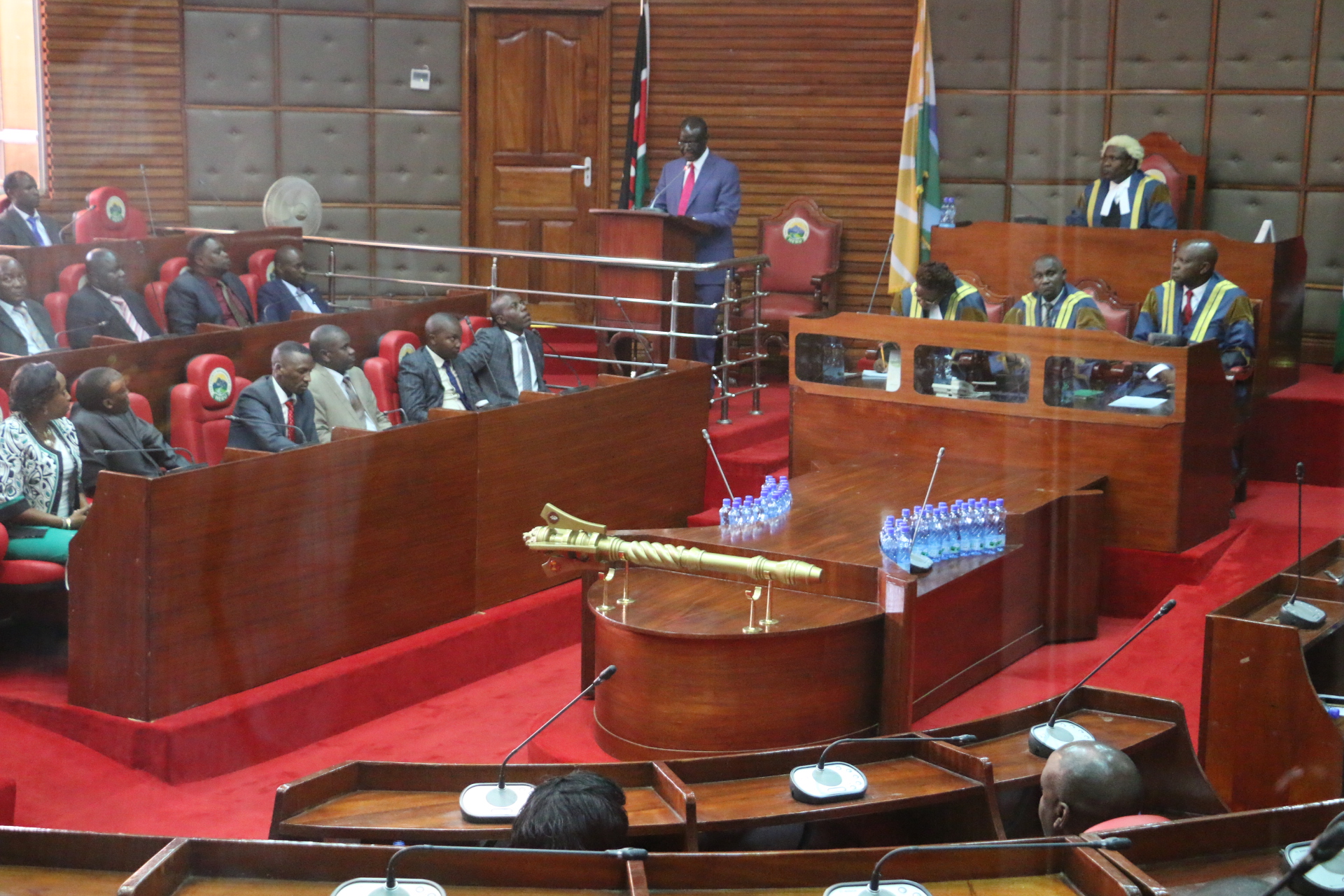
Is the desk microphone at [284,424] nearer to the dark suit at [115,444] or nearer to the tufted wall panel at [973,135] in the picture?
the dark suit at [115,444]

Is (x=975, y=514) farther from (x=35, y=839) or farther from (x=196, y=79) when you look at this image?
(x=196, y=79)

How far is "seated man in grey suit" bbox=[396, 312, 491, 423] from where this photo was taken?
5.41 metres

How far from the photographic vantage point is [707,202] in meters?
6.94

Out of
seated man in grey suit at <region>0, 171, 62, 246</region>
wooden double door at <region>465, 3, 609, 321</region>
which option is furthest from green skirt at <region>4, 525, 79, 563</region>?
wooden double door at <region>465, 3, 609, 321</region>

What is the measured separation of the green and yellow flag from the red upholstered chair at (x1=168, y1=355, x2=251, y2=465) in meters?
3.70

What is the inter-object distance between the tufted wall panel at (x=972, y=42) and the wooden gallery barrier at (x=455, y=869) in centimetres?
613

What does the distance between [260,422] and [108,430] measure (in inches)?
18.3

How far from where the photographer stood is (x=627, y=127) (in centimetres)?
800

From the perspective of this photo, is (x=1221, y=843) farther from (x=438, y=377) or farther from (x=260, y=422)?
(x=438, y=377)

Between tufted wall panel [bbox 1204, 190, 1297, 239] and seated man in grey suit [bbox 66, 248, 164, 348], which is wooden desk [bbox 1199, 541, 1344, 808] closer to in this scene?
tufted wall panel [bbox 1204, 190, 1297, 239]

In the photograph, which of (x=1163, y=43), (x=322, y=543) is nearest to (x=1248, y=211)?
(x=1163, y=43)

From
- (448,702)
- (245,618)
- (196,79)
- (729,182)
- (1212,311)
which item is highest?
(196,79)

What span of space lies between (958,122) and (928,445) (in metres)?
2.99

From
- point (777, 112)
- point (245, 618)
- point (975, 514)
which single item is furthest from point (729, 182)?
point (245, 618)
